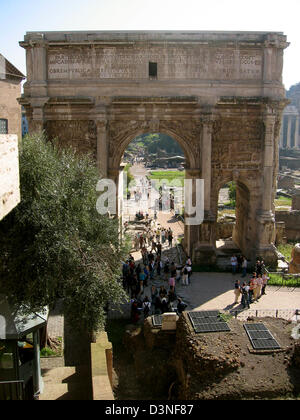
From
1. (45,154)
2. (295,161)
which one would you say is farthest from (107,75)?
(295,161)

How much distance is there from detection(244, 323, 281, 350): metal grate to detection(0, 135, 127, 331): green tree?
11.6 feet

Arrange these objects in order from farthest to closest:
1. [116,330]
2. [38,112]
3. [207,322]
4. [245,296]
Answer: [38,112]
[245,296]
[116,330]
[207,322]

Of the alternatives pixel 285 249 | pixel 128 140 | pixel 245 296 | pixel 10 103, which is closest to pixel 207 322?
pixel 245 296

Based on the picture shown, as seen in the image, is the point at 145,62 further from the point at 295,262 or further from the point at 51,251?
the point at 51,251

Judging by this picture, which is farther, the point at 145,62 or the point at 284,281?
the point at 145,62

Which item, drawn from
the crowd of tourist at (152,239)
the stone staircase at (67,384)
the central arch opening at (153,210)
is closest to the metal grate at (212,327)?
the stone staircase at (67,384)

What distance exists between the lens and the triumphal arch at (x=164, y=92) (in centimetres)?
1927

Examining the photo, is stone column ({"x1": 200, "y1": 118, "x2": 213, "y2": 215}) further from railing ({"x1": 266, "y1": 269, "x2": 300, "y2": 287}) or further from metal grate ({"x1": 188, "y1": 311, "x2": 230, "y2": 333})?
metal grate ({"x1": 188, "y1": 311, "x2": 230, "y2": 333})

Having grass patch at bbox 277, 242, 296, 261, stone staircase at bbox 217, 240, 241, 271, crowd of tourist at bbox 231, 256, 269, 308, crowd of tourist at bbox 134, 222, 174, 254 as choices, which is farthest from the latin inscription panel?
grass patch at bbox 277, 242, 296, 261

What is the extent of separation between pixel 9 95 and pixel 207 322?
20.4m

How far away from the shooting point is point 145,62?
19391mm

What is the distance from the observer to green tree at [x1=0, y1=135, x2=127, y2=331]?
9812 mm

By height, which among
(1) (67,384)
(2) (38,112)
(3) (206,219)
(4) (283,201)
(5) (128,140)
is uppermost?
(2) (38,112)

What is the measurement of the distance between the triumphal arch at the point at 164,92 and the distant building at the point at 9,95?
262 inches
